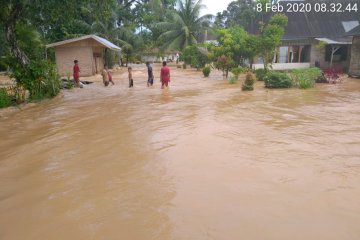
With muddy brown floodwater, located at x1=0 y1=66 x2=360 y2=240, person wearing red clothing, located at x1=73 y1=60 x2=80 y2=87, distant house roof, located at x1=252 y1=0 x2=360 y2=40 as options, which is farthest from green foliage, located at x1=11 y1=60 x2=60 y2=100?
distant house roof, located at x1=252 y1=0 x2=360 y2=40

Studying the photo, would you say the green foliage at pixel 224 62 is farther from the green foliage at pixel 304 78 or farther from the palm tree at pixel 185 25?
the palm tree at pixel 185 25

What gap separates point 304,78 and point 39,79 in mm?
11721

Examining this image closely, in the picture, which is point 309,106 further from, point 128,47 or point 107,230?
point 128,47

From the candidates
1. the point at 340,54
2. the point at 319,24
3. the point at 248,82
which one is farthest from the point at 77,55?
the point at 340,54

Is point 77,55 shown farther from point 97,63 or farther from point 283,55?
point 283,55

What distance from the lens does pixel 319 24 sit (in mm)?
27719

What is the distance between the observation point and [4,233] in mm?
3660

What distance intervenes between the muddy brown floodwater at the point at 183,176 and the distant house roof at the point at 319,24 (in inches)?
737

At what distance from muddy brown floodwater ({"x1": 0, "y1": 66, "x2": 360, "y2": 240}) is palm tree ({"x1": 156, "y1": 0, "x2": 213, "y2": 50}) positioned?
26.2 metres

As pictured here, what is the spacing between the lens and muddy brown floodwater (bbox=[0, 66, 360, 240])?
3678 mm

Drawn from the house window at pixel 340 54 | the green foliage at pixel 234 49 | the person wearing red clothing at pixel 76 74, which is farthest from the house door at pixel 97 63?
the house window at pixel 340 54

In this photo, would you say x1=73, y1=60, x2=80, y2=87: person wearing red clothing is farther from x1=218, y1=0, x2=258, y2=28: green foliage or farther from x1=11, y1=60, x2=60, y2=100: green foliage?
x1=218, y1=0, x2=258, y2=28: green foliage

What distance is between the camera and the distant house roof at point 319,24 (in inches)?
1049

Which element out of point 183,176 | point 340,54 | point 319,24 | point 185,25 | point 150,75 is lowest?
point 183,176
